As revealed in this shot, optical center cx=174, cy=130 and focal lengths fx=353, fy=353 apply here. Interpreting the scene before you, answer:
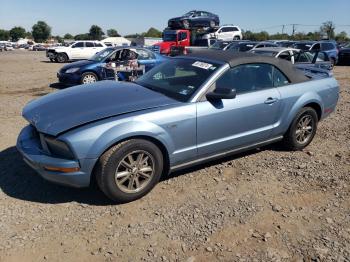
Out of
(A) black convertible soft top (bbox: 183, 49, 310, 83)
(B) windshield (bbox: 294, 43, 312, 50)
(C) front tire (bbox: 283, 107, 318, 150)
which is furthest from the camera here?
(B) windshield (bbox: 294, 43, 312, 50)

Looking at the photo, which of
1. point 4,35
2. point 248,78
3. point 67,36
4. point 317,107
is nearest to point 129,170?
point 248,78

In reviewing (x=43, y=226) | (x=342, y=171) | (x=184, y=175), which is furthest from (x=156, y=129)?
(x=342, y=171)

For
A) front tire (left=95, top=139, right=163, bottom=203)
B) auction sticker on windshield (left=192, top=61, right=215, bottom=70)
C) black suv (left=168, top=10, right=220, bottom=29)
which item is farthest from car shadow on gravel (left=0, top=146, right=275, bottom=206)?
black suv (left=168, top=10, right=220, bottom=29)

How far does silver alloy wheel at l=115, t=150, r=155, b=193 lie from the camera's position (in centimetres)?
364

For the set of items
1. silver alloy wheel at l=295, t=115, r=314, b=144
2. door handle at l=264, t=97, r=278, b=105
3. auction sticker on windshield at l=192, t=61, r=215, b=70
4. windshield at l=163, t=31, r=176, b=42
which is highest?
windshield at l=163, t=31, r=176, b=42

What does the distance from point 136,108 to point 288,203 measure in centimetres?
195

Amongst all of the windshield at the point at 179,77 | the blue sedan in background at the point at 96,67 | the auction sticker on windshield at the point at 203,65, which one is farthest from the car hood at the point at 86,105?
the blue sedan in background at the point at 96,67

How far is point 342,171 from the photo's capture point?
185 inches

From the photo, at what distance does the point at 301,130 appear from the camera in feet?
17.3

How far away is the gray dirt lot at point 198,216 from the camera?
304 centimetres

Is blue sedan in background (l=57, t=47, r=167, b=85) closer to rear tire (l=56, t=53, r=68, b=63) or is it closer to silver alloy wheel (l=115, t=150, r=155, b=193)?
silver alloy wheel (l=115, t=150, r=155, b=193)

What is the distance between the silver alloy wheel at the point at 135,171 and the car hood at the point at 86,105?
487mm

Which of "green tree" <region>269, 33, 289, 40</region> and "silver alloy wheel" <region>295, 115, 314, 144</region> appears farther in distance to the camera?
"green tree" <region>269, 33, 289, 40</region>

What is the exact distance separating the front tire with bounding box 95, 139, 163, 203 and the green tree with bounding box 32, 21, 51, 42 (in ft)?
423
